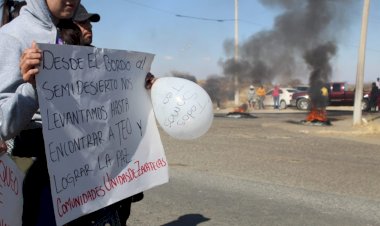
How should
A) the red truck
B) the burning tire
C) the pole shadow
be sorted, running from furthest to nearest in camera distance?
the red truck → the burning tire → the pole shadow

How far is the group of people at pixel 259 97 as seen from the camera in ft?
109

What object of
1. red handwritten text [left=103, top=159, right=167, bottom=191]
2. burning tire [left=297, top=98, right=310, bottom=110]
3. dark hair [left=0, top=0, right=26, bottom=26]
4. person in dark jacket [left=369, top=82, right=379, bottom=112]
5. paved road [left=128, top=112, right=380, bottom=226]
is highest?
dark hair [left=0, top=0, right=26, bottom=26]

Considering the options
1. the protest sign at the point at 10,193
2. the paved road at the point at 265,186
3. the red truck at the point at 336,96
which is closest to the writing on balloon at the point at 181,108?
the protest sign at the point at 10,193

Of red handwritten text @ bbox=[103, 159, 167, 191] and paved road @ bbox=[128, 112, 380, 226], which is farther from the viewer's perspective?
paved road @ bbox=[128, 112, 380, 226]

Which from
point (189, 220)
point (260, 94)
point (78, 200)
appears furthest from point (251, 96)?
point (78, 200)

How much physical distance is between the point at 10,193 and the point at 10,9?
3.37ft

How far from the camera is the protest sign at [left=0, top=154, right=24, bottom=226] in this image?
6.69 ft

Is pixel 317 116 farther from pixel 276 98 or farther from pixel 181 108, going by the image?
pixel 181 108

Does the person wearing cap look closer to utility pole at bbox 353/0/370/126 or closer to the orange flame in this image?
utility pole at bbox 353/0/370/126

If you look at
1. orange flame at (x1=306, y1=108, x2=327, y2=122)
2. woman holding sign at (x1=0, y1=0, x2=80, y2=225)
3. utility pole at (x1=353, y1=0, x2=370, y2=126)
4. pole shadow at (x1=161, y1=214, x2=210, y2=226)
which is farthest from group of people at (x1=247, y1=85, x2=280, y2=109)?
woman holding sign at (x1=0, y1=0, x2=80, y2=225)

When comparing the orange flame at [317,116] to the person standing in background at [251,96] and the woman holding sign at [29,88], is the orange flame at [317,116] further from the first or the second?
the woman holding sign at [29,88]

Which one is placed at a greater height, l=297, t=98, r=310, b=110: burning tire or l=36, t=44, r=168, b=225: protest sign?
l=36, t=44, r=168, b=225: protest sign

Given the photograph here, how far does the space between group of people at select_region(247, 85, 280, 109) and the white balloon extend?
30694 mm

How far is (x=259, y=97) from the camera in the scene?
→ 109 ft
